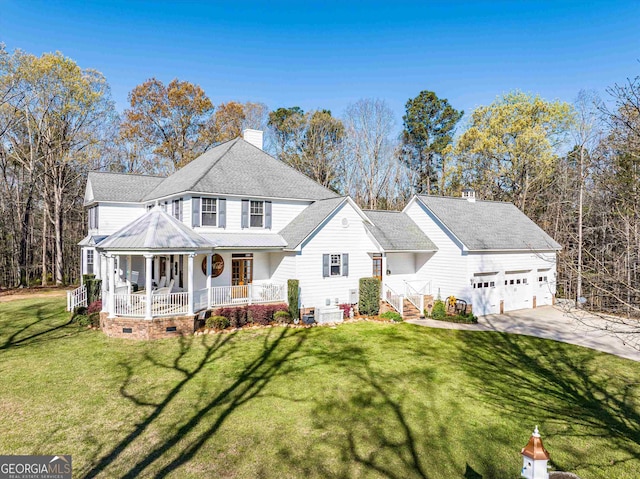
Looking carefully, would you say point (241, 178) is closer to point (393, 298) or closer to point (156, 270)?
point (156, 270)

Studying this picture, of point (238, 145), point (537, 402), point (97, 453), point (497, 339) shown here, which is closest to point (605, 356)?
point (497, 339)

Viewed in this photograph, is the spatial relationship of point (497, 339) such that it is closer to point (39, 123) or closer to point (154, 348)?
point (154, 348)

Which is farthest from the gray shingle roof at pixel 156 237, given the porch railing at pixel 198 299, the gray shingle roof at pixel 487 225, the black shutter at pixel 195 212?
the gray shingle roof at pixel 487 225

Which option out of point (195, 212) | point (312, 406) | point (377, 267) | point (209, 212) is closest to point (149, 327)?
point (195, 212)

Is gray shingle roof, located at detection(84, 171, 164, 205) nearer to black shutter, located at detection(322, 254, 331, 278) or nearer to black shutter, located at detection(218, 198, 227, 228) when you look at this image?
black shutter, located at detection(218, 198, 227, 228)

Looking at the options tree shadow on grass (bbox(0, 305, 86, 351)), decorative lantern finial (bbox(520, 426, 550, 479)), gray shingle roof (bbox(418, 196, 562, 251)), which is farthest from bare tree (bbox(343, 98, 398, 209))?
decorative lantern finial (bbox(520, 426, 550, 479))
